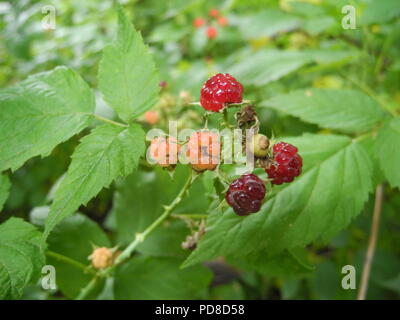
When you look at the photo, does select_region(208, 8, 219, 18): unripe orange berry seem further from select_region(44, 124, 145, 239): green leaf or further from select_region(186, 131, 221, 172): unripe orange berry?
select_region(186, 131, 221, 172): unripe orange berry

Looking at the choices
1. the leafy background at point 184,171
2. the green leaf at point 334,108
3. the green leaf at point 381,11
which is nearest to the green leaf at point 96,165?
the leafy background at point 184,171

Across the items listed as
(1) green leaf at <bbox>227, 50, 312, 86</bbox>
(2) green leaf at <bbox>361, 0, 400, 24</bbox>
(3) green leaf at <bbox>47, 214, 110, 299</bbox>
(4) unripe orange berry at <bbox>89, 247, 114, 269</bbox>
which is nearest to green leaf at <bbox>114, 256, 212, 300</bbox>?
(3) green leaf at <bbox>47, 214, 110, 299</bbox>

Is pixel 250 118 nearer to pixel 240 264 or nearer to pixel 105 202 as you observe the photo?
pixel 240 264

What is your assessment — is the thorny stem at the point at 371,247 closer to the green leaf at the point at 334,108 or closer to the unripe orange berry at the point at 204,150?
the green leaf at the point at 334,108

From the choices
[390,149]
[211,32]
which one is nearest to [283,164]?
[390,149]
